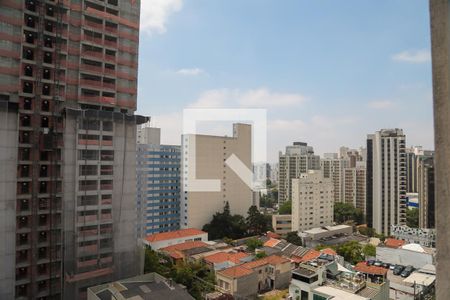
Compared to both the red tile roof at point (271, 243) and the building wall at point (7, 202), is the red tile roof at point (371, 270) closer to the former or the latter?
the red tile roof at point (271, 243)

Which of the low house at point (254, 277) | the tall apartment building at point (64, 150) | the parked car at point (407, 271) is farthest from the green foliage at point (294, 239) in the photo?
the tall apartment building at point (64, 150)

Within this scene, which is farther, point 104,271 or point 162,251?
point 162,251

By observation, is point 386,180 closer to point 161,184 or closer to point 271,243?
point 271,243

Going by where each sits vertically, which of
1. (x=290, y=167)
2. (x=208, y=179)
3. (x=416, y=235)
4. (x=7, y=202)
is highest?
(x=290, y=167)

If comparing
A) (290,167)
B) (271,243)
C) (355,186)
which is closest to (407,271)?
(271,243)

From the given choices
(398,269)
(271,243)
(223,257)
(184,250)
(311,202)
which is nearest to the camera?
(398,269)

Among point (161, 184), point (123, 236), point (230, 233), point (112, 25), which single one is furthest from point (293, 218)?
point (112, 25)

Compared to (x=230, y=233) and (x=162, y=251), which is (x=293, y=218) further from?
(x=162, y=251)
